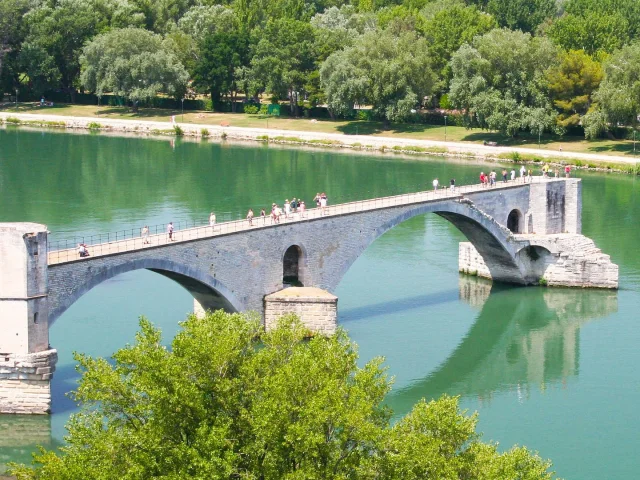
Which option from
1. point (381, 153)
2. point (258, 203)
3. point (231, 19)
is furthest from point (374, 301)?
point (231, 19)

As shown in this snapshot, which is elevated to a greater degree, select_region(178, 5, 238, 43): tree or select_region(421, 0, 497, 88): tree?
select_region(178, 5, 238, 43): tree

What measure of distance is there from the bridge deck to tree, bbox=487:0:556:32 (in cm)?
8634

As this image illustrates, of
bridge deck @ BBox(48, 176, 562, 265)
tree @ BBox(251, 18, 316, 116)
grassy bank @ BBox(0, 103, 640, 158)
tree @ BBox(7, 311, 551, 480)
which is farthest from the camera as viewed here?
tree @ BBox(251, 18, 316, 116)

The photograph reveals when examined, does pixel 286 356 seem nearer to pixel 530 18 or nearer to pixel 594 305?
pixel 594 305

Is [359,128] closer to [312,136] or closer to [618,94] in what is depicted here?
[312,136]

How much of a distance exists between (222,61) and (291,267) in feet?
259

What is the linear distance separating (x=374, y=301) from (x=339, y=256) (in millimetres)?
4566

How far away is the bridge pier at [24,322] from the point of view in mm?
39344

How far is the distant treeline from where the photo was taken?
108062 mm

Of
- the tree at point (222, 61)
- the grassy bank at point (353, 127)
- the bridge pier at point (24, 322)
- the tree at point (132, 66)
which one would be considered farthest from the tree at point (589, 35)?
the bridge pier at point (24, 322)

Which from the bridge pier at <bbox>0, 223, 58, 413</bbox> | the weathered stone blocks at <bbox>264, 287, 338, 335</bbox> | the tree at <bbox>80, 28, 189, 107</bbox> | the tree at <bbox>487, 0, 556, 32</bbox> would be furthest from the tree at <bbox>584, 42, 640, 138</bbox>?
the bridge pier at <bbox>0, 223, 58, 413</bbox>

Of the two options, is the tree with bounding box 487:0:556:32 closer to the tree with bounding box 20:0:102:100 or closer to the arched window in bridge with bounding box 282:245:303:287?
the tree with bounding box 20:0:102:100

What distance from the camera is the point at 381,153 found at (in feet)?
367

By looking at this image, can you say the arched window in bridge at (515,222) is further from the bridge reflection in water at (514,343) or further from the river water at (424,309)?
the river water at (424,309)
